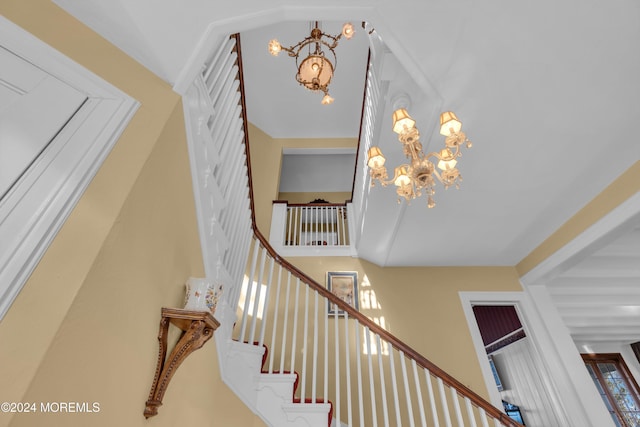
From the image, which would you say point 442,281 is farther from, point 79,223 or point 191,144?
point 79,223

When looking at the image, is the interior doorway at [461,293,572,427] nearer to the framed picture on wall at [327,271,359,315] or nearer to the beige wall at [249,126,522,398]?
the beige wall at [249,126,522,398]

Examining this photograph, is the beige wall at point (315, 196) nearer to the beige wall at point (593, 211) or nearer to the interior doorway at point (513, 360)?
the interior doorway at point (513, 360)

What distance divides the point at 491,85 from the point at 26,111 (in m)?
2.45

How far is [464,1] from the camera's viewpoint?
1.59 metres

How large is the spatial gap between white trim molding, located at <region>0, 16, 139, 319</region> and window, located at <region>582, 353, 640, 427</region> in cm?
895

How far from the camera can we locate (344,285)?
3908 mm

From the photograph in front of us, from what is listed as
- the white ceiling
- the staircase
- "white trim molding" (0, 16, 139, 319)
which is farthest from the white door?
the staircase

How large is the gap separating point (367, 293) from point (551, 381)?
2.29 meters

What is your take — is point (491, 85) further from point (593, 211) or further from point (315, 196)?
point (315, 196)

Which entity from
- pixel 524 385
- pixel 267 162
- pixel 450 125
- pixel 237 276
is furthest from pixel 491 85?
pixel 524 385

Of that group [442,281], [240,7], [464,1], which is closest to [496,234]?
[442,281]

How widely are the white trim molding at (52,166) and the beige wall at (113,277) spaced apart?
0.03 metres

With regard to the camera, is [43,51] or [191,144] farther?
[191,144]

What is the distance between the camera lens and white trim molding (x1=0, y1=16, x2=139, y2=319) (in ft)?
2.16
